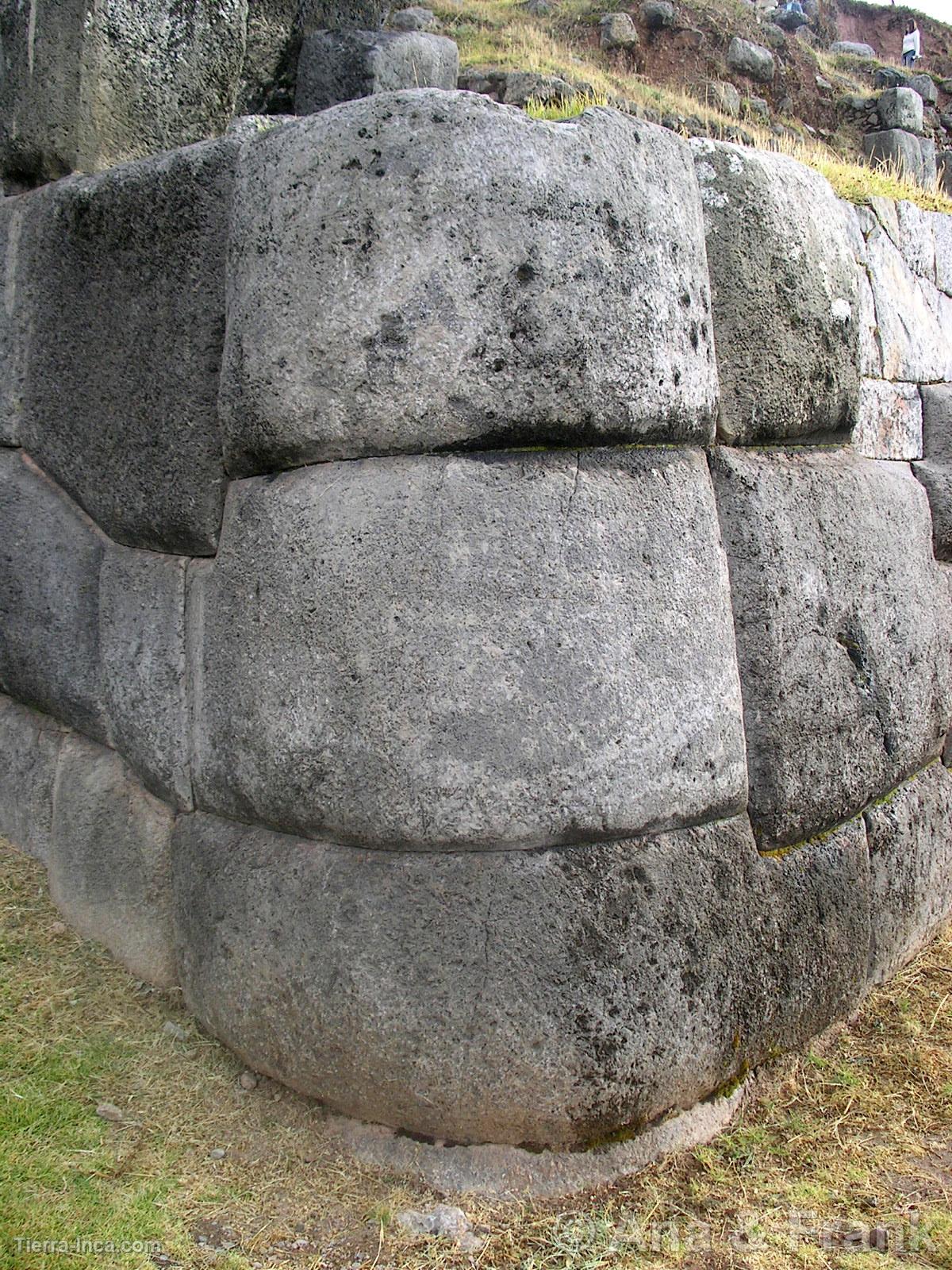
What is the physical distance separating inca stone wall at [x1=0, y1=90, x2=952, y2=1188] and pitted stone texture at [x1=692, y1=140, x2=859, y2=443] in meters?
0.01

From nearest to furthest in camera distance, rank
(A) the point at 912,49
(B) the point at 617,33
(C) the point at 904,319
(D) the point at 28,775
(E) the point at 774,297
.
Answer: (E) the point at 774,297, (D) the point at 28,775, (C) the point at 904,319, (B) the point at 617,33, (A) the point at 912,49

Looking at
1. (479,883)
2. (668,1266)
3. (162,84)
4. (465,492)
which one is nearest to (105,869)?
(479,883)

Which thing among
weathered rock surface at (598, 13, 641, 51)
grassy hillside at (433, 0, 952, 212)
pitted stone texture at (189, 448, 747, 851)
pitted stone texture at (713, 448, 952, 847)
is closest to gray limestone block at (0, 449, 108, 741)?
pitted stone texture at (189, 448, 747, 851)

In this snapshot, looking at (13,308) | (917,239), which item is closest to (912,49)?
(917,239)

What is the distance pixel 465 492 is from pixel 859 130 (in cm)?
2114

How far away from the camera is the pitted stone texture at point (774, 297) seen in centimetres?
223

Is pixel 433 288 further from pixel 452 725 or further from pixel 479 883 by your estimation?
pixel 479 883

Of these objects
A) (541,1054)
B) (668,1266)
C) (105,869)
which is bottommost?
(668,1266)

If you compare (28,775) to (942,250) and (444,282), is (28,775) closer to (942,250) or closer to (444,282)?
(444,282)

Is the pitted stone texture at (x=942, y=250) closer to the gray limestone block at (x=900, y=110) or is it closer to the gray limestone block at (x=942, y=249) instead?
the gray limestone block at (x=942, y=249)

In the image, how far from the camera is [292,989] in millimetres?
1927

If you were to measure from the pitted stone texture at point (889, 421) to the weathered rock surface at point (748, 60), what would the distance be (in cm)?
1928

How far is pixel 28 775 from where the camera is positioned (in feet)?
8.87

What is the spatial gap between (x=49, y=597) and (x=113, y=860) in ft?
2.14
